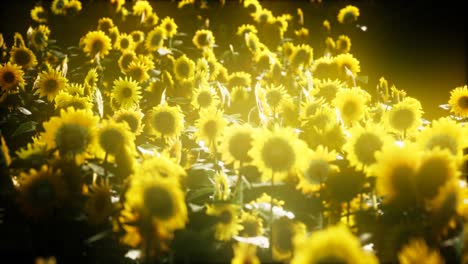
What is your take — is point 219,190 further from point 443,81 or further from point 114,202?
point 443,81

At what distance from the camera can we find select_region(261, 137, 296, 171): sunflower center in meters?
1.41

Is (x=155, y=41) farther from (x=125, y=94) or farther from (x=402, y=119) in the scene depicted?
(x=402, y=119)

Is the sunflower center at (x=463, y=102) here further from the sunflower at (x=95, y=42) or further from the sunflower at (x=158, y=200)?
the sunflower at (x=95, y=42)

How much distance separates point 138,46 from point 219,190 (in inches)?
117

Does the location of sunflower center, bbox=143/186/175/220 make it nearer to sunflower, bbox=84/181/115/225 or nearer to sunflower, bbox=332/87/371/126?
sunflower, bbox=84/181/115/225

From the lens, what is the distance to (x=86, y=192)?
1343mm

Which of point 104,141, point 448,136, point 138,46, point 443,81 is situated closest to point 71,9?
point 138,46

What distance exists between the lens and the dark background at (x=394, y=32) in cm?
617

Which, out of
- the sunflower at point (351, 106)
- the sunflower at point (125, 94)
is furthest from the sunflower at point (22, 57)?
the sunflower at point (351, 106)

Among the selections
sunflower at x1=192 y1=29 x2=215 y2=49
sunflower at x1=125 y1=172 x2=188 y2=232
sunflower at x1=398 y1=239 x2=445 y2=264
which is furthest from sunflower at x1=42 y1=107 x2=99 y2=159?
sunflower at x1=192 y1=29 x2=215 y2=49

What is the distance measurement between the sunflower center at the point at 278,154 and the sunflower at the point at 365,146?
240 mm

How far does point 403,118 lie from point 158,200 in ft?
4.36

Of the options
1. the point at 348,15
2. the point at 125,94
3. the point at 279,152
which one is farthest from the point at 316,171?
the point at 348,15

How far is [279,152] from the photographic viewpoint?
1.41m
